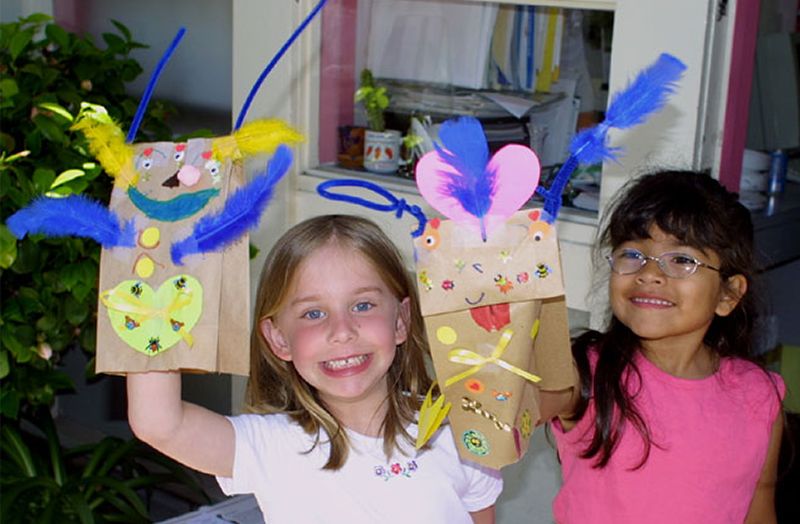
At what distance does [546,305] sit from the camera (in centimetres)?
132

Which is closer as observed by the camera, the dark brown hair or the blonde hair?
the blonde hair

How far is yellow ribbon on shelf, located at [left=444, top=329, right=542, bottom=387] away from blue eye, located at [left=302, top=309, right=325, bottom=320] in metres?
0.25

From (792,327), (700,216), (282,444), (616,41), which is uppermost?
(616,41)

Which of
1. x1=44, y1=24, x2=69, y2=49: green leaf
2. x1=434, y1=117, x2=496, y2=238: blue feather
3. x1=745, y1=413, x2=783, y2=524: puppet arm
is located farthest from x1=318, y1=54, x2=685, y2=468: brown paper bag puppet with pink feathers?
x1=44, y1=24, x2=69, y2=49: green leaf

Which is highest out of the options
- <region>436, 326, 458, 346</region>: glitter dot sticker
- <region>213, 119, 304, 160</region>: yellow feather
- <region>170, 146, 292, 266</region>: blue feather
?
<region>213, 119, 304, 160</region>: yellow feather

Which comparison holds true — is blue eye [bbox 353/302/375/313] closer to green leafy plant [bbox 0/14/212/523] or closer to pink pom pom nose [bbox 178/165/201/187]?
pink pom pom nose [bbox 178/165/201/187]

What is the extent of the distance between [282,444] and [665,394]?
1.88ft

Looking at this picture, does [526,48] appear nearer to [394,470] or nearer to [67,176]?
[67,176]

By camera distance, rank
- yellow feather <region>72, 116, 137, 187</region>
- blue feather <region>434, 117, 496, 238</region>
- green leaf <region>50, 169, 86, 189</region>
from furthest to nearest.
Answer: green leaf <region>50, 169, 86, 189</region>
yellow feather <region>72, 116, 137, 187</region>
blue feather <region>434, 117, 496, 238</region>

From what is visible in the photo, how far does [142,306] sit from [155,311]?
0.02 meters

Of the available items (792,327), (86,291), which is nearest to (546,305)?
(86,291)

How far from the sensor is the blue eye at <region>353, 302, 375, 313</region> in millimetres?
1475

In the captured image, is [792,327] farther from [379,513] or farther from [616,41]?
[379,513]

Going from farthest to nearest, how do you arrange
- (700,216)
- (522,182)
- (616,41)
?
(616,41)
(700,216)
(522,182)
